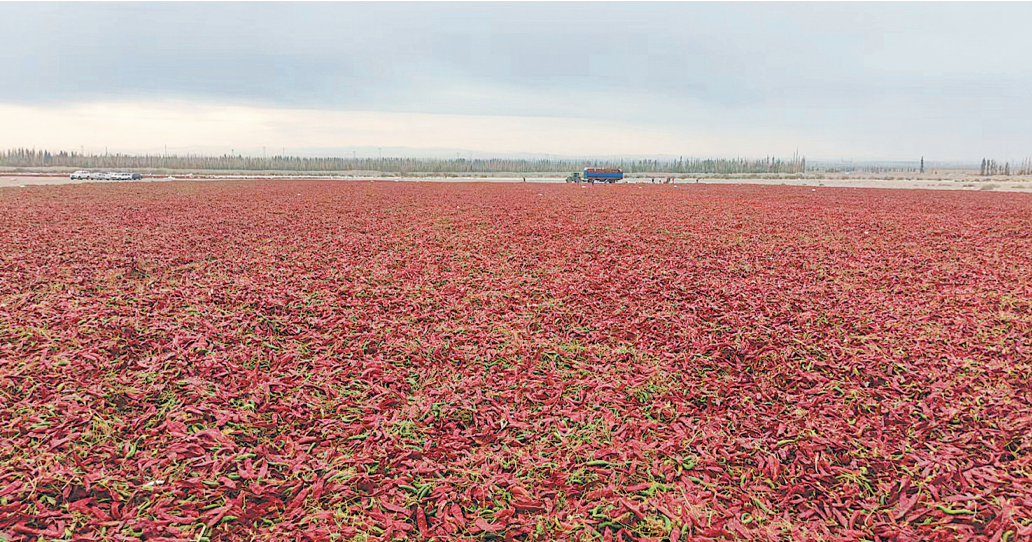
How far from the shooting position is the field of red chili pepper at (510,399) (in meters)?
3.30

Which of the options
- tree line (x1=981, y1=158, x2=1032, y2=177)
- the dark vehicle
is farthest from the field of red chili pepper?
tree line (x1=981, y1=158, x2=1032, y2=177)

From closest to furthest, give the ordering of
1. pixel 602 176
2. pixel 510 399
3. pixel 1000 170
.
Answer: pixel 510 399
pixel 602 176
pixel 1000 170

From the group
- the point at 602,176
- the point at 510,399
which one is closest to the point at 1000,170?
the point at 602,176

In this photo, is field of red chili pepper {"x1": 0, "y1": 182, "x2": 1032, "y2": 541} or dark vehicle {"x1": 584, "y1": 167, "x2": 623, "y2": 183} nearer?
field of red chili pepper {"x1": 0, "y1": 182, "x2": 1032, "y2": 541}

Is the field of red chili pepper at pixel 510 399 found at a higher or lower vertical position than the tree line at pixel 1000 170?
lower

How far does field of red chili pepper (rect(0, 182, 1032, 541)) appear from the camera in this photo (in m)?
3.30

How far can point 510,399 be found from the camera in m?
4.68

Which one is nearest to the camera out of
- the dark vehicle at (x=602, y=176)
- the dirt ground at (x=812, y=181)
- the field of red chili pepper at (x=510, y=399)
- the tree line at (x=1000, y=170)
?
the field of red chili pepper at (x=510, y=399)

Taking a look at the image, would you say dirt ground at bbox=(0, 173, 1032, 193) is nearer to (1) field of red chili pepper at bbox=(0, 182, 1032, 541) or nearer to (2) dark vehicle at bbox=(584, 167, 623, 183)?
(2) dark vehicle at bbox=(584, 167, 623, 183)

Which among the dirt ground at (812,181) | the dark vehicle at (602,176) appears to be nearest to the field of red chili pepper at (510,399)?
the dirt ground at (812,181)

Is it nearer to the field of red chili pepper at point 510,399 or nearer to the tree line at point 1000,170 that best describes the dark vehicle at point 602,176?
the field of red chili pepper at point 510,399

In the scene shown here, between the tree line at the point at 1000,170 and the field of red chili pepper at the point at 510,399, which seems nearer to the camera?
the field of red chili pepper at the point at 510,399

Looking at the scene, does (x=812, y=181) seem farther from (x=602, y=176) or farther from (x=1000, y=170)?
(x=1000, y=170)

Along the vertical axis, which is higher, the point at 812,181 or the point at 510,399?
the point at 812,181
